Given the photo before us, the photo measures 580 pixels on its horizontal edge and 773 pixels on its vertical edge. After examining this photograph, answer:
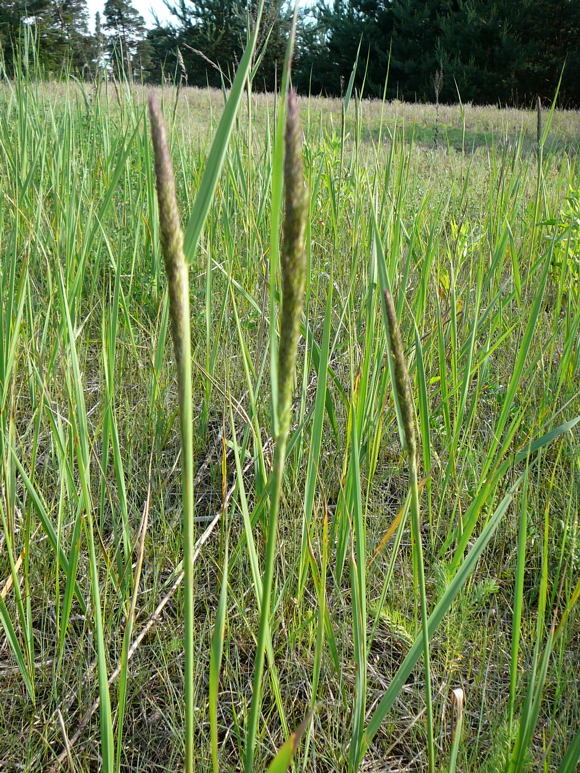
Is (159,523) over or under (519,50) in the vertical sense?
under

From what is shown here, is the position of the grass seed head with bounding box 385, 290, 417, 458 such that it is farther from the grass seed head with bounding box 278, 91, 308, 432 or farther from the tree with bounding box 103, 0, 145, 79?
the tree with bounding box 103, 0, 145, 79

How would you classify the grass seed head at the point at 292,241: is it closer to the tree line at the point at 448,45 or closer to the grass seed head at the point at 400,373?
the grass seed head at the point at 400,373

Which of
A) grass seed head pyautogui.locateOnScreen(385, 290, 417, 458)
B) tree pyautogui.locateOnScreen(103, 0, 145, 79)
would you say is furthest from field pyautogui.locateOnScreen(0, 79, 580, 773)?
tree pyautogui.locateOnScreen(103, 0, 145, 79)

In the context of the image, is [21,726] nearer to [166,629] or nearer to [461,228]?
[166,629]

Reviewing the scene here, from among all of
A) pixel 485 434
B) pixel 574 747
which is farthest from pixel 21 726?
pixel 485 434

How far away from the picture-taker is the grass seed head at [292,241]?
26 centimetres

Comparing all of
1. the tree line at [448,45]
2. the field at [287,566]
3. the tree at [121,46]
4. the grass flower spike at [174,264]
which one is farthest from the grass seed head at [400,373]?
the tree line at [448,45]

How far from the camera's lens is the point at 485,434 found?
1316 mm

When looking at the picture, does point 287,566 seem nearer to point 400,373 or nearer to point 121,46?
point 400,373

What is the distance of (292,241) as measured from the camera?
0.27 meters

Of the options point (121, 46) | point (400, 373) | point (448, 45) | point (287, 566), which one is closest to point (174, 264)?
point (400, 373)

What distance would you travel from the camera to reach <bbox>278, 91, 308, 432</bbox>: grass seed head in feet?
0.86

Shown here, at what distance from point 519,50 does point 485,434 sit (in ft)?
56.5

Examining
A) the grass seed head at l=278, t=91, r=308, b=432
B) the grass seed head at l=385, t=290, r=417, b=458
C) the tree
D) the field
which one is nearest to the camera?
the grass seed head at l=278, t=91, r=308, b=432
